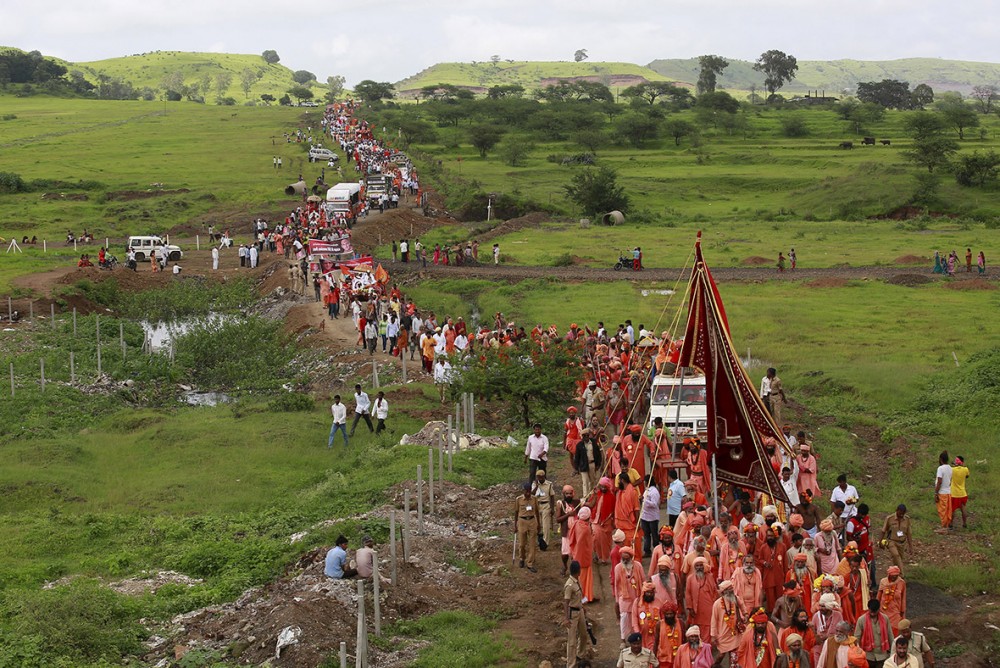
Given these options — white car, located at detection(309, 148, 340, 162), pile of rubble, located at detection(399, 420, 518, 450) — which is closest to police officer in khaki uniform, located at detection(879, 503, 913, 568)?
pile of rubble, located at detection(399, 420, 518, 450)

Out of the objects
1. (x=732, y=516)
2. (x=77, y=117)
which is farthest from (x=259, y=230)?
(x=77, y=117)

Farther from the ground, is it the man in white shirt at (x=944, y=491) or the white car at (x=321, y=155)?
the white car at (x=321, y=155)

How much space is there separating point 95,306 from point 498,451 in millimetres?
23834

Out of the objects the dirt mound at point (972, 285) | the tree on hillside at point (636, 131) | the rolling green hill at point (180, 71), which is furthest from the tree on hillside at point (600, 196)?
the rolling green hill at point (180, 71)

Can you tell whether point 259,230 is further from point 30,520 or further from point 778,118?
point 778,118

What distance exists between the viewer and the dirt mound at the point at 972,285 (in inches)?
1553

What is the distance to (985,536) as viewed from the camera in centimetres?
1750

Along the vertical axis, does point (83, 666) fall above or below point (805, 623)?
below

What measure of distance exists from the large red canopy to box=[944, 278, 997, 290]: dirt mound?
25.2m

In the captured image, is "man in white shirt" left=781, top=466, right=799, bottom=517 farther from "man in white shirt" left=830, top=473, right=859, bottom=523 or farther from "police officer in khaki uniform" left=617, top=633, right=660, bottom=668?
"police officer in khaki uniform" left=617, top=633, right=660, bottom=668

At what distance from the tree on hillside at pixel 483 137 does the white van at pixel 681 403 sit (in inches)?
2569

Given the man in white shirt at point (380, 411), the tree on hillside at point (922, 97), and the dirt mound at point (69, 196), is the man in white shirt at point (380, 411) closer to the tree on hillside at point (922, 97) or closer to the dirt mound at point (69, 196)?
the dirt mound at point (69, 196)

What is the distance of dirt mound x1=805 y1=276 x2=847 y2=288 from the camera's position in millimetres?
40906

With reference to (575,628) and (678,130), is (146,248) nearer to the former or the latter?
(575,628)
